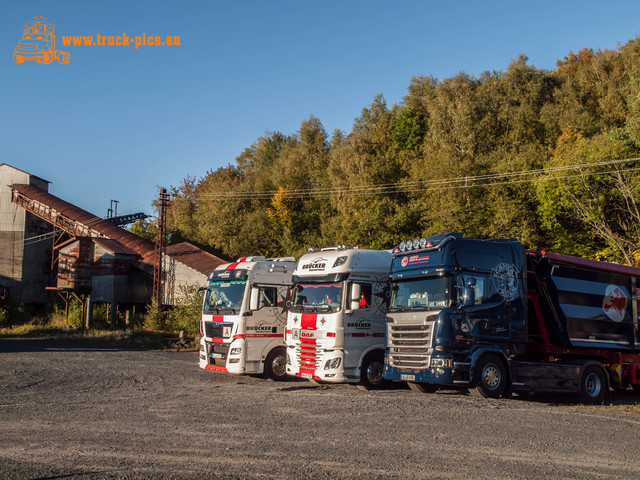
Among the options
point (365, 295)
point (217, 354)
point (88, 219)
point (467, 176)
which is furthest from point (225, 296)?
point (88, 219)

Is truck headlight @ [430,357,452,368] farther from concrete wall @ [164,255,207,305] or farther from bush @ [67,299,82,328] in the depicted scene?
bush @ [67,299,82,328]

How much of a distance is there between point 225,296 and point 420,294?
681cm

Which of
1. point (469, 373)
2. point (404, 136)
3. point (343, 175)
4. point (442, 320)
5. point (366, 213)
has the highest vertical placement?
point (404, 136)

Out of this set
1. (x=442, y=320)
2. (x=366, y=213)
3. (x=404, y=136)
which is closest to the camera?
(x=442, y=320)

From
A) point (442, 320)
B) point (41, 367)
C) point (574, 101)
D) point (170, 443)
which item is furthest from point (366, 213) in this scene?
point (170, 443)

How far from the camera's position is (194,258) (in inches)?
1677

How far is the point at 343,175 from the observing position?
1921 inches

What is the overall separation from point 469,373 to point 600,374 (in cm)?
447

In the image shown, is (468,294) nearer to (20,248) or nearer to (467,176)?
(467,176)

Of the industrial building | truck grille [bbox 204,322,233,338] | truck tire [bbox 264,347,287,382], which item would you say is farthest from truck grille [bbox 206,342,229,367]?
the industrial building

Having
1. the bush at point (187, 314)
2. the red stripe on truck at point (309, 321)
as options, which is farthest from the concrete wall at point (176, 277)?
the red stripe on truck at point (309, 321)

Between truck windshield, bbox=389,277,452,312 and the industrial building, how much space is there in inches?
1106

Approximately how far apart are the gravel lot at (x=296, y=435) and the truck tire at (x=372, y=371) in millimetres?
677

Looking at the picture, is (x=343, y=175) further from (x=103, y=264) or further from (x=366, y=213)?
(x=103, y=264)
